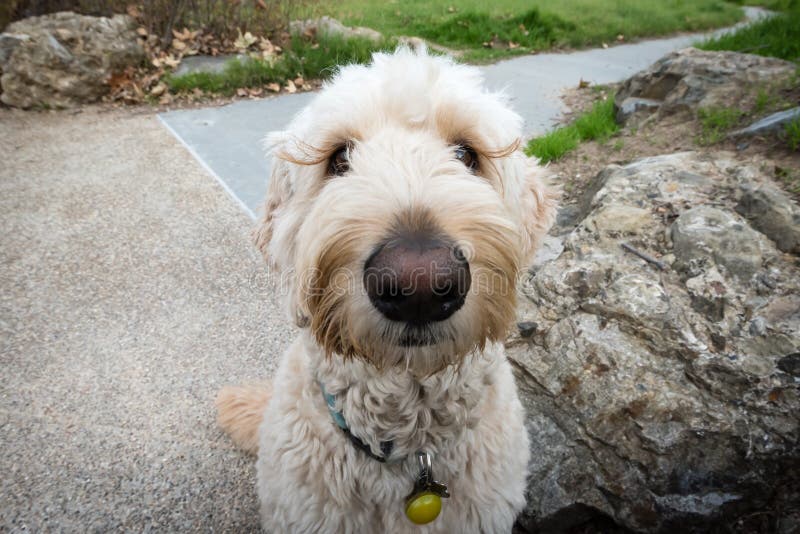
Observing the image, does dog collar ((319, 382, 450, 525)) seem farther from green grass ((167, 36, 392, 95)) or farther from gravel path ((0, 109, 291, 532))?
green grass ((167, 36, 392, 95))

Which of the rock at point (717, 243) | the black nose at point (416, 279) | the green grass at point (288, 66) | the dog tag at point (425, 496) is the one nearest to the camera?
the black nose at point (416, 279)

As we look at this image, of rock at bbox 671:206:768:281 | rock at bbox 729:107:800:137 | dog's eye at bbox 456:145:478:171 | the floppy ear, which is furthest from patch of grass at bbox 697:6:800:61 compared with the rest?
the floppy ear

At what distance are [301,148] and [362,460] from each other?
113 cm

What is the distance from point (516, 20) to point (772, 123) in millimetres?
8049

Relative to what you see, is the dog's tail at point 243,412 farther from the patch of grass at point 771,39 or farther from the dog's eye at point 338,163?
the patch of grass at point 771,39

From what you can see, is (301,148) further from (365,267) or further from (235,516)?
(235,516)

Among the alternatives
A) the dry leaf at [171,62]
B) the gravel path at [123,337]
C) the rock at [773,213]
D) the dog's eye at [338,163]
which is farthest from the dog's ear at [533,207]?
the dry leaf at [171,62]

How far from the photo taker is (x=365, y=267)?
122 cm

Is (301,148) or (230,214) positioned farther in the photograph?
(230,214)

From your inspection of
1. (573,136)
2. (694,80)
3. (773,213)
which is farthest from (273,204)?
(694,80)

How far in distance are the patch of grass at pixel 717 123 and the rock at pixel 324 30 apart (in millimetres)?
5351

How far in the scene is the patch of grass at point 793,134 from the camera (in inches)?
115

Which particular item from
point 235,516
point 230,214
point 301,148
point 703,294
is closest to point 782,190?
point 703,294

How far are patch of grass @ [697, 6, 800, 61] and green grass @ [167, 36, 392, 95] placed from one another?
4601 mm
